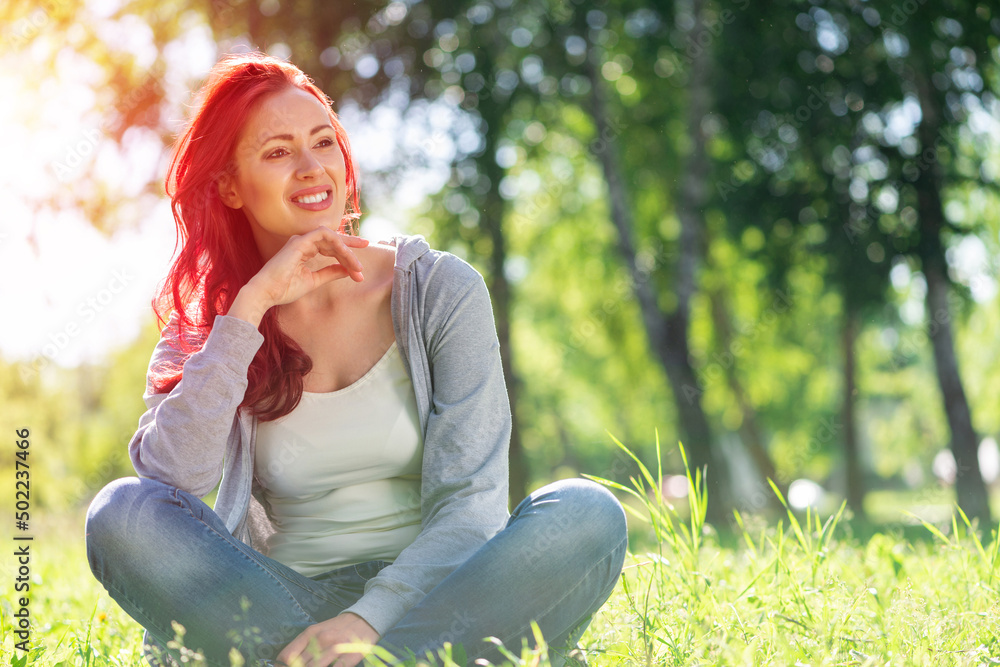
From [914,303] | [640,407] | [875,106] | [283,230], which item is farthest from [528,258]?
[283,230]

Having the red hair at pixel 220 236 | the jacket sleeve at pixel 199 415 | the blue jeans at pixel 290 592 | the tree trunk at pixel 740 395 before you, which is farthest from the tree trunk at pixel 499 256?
the blue jeans at pixel 290 592

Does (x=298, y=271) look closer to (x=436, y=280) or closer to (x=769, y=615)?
(x=436, y=280)

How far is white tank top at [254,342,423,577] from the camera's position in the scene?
8.06ft

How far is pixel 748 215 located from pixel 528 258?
21.4ft

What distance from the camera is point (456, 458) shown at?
2389 mm

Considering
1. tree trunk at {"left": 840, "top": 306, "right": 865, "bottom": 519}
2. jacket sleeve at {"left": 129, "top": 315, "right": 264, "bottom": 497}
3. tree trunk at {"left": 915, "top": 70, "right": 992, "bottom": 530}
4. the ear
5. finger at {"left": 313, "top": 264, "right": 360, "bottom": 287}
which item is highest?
the ear

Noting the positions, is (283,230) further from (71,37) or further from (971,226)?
(971,226)

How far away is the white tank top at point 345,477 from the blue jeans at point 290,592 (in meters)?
0.29

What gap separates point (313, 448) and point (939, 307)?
6913 mm

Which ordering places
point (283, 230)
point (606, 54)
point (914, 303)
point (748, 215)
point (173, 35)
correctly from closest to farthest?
point (283, 230), point (173, 35), point (748, 215), point (606, 54), point (914, 303)

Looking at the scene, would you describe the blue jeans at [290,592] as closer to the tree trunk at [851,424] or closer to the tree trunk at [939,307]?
the tree trunk at [939,307]

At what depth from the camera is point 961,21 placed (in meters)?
7.22

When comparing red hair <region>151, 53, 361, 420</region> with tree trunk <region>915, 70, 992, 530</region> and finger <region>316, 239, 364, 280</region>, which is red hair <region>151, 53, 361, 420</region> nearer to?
finger <region>316, 239, 364, 280</region>

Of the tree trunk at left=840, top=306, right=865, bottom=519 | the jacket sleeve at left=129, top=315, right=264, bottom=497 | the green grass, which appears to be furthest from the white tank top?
the tree trunk at left=840, top=306, right=865, bottom=519
